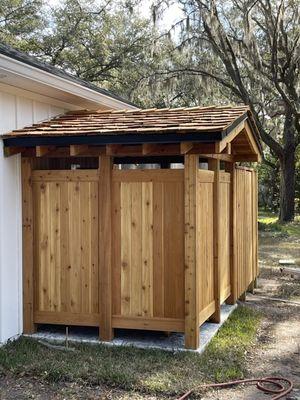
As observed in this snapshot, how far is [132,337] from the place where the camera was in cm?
571

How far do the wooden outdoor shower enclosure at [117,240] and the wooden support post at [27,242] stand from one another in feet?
0.04

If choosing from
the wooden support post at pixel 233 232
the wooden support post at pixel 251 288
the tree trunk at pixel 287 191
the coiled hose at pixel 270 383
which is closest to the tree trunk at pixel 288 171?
the tree trunk at pixel 287 191

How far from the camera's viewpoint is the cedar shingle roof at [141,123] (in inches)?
199

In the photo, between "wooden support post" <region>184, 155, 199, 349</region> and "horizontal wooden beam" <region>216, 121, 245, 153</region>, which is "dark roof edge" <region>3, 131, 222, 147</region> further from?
"wooden support post" <region>184, 155, 199, 349</region>

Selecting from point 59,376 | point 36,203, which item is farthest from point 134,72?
point 59,376

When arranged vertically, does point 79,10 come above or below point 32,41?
above

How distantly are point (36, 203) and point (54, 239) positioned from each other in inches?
17.6

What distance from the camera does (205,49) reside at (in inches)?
718

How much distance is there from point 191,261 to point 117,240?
2.74 ft

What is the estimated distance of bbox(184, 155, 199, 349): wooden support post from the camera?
17.1 ft

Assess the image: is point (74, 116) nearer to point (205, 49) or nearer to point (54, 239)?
point (54, 239)

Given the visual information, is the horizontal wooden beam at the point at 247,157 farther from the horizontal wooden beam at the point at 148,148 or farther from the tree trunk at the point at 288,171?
the tree trunk at the point at 288,171

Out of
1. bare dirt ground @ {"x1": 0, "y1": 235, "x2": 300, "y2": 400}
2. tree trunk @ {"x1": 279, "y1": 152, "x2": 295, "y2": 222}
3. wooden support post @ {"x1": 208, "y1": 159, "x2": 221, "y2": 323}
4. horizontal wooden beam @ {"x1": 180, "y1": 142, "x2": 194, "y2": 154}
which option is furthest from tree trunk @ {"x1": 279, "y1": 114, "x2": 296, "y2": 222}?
horizontal wooden beam @ {"x1": 180, "y1": 142, "x2": 194, "y2": 154}

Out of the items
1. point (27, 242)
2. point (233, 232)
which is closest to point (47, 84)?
point (27, 242)
